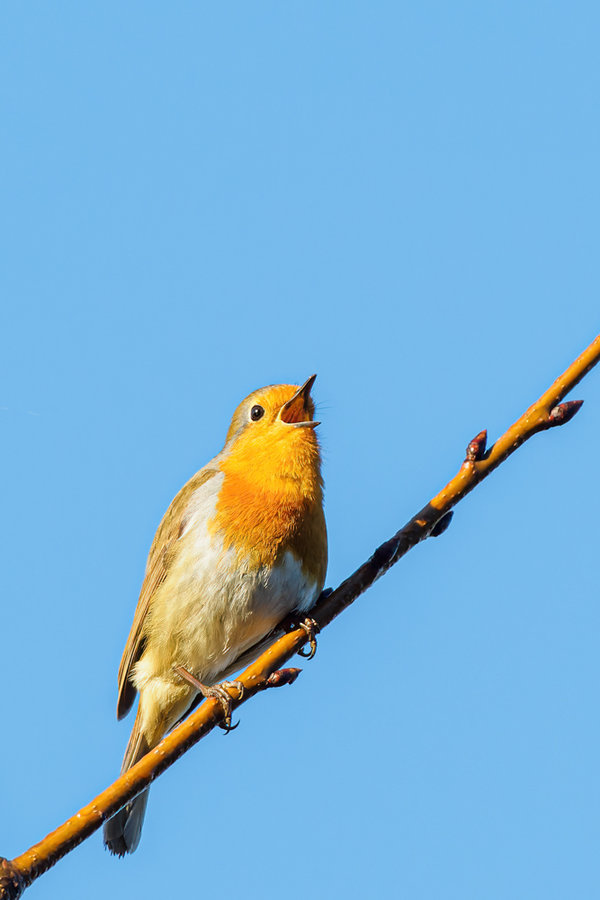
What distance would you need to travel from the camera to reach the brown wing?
264 inches

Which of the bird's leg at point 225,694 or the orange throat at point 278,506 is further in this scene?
the orange throat at point 278,506

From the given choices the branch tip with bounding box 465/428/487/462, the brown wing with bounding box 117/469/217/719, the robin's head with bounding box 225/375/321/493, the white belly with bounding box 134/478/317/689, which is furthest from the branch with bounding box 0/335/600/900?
the brown wing with bounding box 117/469/217/719

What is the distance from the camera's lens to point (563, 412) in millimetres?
3705

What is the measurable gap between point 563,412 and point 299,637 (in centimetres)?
140

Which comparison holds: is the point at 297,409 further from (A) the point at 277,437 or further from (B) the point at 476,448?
(B) the point at 476,448

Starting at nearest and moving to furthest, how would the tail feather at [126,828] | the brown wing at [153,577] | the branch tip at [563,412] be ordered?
the branch tip at [563,412]
the tail feather at [126,828]
the brown wing at [153,577]

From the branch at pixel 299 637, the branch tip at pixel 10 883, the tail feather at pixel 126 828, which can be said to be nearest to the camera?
the branch tip at pixel 10 883

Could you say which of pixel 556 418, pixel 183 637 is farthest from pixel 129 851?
pixel 556 418

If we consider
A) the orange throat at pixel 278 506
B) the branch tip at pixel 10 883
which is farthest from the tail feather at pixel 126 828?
the branch tip at pixel 10 883

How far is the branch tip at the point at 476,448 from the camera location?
3.86m

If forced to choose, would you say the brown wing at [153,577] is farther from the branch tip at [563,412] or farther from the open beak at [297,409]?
the branch tip at [563,412]

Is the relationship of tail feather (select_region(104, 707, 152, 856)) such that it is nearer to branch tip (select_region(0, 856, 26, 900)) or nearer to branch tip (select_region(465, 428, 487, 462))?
branch tip (select_region(0, 856, 26, 900))

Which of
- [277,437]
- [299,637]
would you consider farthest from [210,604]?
[299,637]

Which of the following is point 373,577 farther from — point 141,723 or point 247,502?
point 141,723
